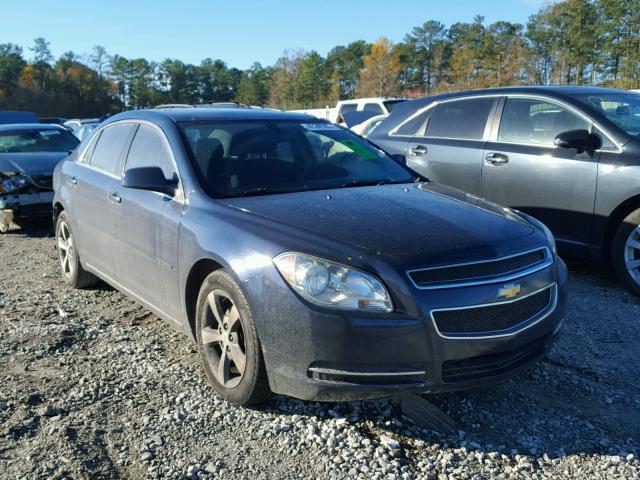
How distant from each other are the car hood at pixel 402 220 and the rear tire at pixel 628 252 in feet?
6.44

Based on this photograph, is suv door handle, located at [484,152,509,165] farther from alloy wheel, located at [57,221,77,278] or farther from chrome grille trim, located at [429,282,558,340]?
alloy wheel, located at [57,221,77,278]

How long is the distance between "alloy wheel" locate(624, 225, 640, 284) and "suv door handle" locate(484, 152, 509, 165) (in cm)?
138

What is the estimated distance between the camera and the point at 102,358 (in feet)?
13.1

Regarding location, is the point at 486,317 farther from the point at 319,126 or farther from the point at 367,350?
the point at 319,126

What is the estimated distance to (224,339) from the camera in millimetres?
3326

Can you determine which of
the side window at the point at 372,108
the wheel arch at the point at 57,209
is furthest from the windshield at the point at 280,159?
the side window at the point at 372,108

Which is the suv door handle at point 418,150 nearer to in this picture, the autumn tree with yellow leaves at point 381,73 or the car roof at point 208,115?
the car roof at point 208,115

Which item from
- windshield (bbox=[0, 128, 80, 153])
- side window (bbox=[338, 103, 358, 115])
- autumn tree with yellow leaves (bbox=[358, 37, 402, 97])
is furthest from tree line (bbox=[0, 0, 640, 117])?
windshield (bbox=[0, 128, 80, 153])

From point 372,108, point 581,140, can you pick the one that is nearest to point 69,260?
point 581,140

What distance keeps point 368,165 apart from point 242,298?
1741 millimetres

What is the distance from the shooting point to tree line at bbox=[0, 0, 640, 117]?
188 ft

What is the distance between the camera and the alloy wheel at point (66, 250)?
5535 millimetres

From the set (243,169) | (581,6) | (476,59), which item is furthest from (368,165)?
(476,59)

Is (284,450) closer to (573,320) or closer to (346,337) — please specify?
(346,337)
